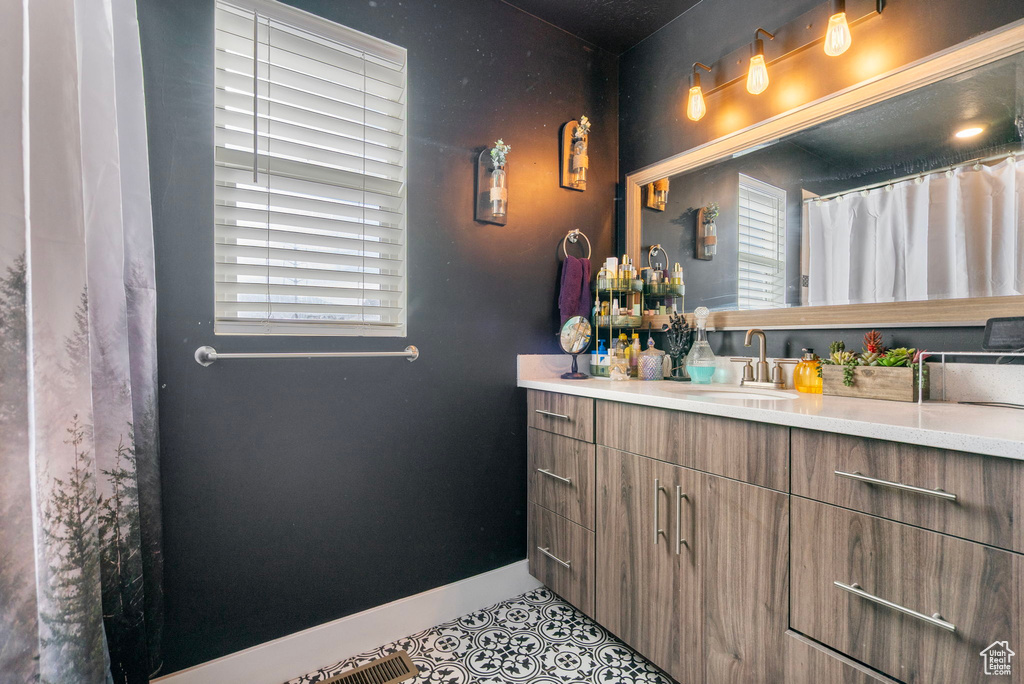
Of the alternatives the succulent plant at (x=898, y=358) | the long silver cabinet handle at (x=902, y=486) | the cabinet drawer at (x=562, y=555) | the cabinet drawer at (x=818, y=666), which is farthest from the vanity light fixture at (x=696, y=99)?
the cabinet drawer at (x=818, y=666)

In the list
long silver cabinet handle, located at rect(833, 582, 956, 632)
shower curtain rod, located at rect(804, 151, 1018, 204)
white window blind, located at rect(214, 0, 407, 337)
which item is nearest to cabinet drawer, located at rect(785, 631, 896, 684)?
long silver cabinet handle, located at rect(833, 582, 956, 632)

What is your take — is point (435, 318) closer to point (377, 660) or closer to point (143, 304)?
point (143, 304)

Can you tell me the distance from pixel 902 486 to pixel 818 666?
1.52 ft

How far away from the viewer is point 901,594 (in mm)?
907

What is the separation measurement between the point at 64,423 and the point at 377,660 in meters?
1.22

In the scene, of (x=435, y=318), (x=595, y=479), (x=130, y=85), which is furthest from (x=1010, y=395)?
(x=130, y=85)

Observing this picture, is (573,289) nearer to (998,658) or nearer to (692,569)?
(692,569)

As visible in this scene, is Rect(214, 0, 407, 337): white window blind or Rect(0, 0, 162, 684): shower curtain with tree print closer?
Rect(0, 0, 162, 684): shower curtain with tree print

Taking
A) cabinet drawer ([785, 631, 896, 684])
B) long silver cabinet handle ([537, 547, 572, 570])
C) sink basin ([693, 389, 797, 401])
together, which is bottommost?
long silver cabinet handle ([537, 547, 572, 570])

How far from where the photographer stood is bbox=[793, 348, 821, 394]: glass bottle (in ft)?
5.10

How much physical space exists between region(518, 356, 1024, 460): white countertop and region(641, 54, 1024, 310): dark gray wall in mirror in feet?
1.25

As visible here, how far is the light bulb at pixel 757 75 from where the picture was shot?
1686 millimetres

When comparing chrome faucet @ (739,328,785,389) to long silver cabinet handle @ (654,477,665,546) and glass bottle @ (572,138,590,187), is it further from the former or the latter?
glass bottle @ (572,138,590,187)

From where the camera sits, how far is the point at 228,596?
4.74 ft
